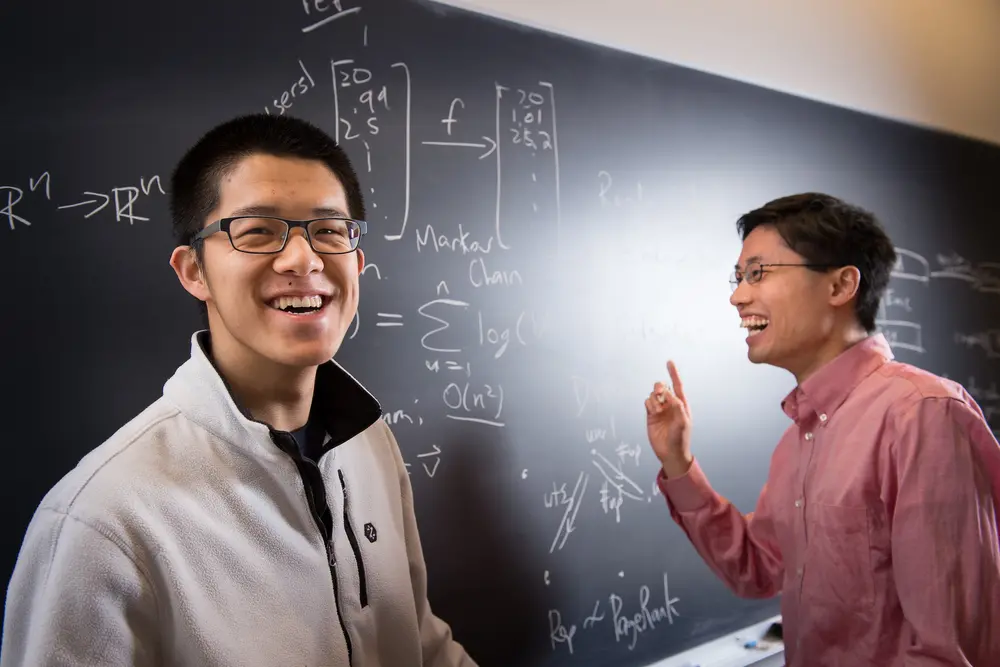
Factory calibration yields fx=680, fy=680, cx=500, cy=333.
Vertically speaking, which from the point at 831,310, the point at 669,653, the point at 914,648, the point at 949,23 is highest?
the point at 949,23

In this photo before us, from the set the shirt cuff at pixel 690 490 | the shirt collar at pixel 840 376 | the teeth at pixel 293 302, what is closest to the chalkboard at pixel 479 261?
the shirt cuff at pixel 690 490

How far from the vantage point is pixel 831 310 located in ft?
5.22

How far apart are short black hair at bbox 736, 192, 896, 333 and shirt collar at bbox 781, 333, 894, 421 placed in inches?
3.9

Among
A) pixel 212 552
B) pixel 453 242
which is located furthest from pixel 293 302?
pixel 453 242

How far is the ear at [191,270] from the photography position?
1.03m

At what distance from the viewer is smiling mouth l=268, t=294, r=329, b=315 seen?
999mm

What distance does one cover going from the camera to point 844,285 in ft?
5.22

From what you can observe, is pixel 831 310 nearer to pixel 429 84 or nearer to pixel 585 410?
pixel 585 410

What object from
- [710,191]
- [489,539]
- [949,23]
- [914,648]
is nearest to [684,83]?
[710,191]

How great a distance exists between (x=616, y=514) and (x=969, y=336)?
1.96 m

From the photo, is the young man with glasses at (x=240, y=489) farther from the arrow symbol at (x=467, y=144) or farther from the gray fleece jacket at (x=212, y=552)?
the arrow symbol at (x=467, y=144)

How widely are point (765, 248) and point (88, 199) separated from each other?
56.8 inches

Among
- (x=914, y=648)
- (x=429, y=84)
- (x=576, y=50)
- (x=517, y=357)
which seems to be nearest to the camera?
(x=914, y=648)

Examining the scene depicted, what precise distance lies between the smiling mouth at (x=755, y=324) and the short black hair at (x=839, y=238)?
0.56 feet
